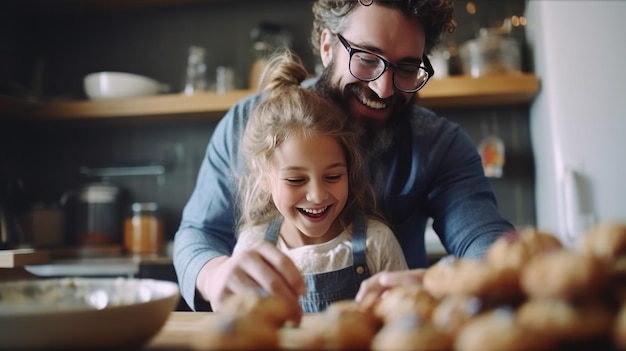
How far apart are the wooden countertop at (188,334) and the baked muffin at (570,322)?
7.4 inches

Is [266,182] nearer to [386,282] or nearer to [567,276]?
[386,282]

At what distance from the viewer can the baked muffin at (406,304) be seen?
0.53m

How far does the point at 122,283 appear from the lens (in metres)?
0.68

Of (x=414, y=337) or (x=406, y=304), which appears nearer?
(x=414, y=337)

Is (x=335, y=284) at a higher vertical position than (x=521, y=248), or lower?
lower

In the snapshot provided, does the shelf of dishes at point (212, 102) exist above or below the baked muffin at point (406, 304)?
above

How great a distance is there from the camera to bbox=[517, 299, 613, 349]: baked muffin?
422 millimetres

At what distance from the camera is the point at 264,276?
713 mm

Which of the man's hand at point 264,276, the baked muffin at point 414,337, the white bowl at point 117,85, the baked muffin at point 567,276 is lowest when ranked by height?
the man's hand at point 264,276

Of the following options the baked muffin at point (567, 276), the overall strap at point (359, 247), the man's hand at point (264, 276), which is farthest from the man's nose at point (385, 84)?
the baked muffin at point (567, 276)

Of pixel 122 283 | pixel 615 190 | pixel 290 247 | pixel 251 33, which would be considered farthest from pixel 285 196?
pixel 251 33

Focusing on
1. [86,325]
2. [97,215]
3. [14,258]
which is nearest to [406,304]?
[86,325]

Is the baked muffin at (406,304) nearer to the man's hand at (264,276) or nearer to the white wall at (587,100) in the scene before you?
the man's hand at (264,276)

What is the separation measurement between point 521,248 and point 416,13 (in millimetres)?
919
